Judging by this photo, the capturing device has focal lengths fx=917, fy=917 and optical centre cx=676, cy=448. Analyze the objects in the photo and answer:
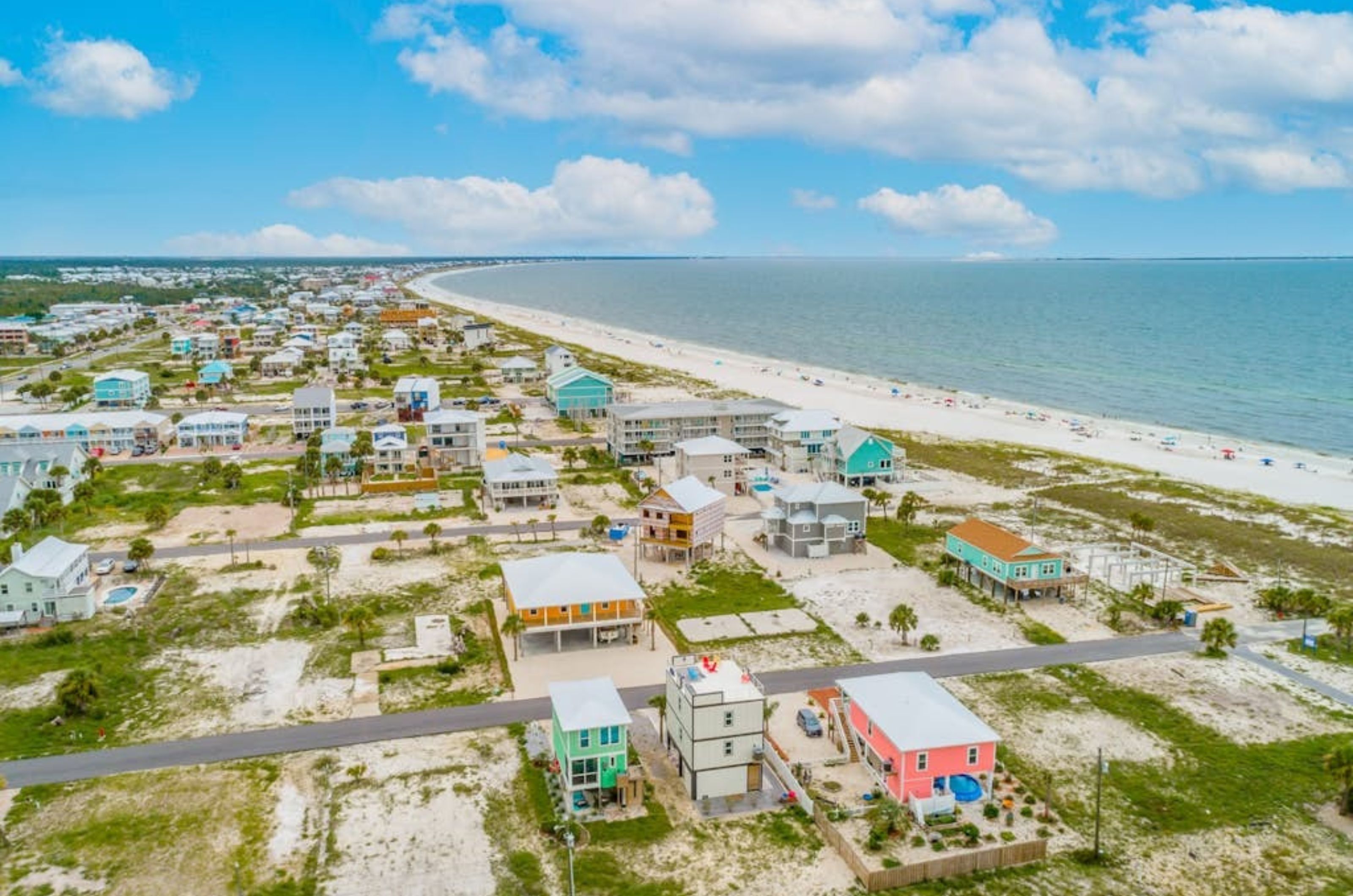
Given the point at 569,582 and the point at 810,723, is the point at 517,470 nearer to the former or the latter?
the point at 569,582

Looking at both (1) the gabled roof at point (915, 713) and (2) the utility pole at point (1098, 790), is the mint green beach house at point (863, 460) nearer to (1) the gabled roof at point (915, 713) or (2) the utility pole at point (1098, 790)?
(1) the gabled roof at point (915, 713)

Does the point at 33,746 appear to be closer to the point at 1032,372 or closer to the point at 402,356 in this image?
the point at 402,356

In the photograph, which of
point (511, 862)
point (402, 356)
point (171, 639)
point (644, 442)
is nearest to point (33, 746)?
point (171, 639)

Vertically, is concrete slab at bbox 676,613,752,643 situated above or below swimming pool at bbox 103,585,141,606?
below

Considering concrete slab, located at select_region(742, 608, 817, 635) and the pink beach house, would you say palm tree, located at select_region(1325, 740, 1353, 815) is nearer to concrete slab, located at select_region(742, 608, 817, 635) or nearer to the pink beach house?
the pink beach house

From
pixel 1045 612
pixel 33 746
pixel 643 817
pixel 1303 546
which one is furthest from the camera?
pixel 1303 546

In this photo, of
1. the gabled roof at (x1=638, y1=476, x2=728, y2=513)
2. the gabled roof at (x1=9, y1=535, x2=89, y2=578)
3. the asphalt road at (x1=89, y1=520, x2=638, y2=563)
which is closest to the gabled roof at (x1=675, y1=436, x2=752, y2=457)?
the asphalt road at (x1=89, y1=520, x2=638, y2=563)
